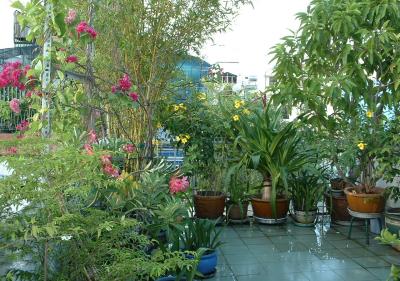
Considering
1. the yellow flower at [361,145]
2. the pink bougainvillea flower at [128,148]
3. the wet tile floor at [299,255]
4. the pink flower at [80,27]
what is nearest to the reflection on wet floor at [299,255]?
the wet tile floor at [299,255]

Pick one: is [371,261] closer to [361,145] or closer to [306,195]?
[361,145]

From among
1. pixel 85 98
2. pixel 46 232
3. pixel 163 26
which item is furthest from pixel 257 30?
pixel 46 232

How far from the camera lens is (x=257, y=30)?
9.03 m

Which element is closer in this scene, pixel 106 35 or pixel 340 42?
pixel 106 35

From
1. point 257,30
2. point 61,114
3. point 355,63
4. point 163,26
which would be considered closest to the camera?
point 61,114

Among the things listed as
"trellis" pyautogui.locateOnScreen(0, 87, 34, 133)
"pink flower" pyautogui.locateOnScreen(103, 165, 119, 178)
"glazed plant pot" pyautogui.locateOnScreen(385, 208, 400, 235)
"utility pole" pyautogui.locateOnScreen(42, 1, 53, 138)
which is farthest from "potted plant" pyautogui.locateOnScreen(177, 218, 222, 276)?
"glazed plant pot" pyautogui.locateOnScreen(385, 208, 400, 235)

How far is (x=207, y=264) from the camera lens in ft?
10.1

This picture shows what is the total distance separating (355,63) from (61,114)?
248 centimetres

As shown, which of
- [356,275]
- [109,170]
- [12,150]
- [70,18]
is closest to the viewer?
[12,150]

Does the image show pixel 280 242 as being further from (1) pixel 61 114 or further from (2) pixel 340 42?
(1) pixel 61 114

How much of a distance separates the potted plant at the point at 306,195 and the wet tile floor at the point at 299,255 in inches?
4.8

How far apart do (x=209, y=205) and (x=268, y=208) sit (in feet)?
2.10

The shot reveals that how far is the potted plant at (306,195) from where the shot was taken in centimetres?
450

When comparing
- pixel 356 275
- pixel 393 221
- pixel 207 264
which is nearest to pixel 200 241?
pixel 207 264
